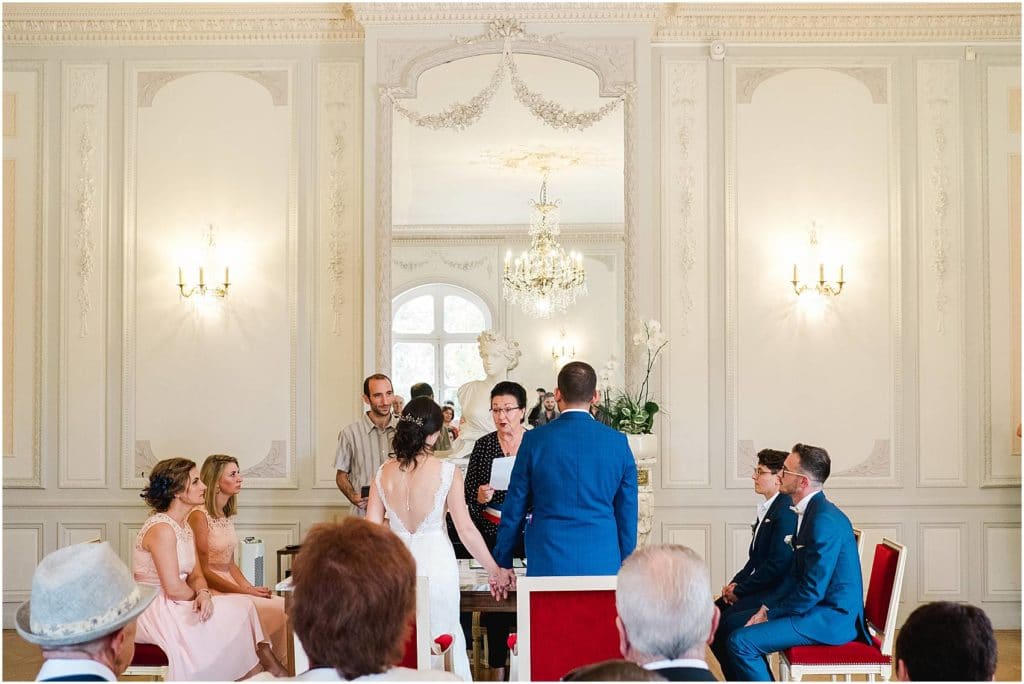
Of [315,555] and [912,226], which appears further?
[912,226]

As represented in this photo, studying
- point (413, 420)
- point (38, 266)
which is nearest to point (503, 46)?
point (413, 420)

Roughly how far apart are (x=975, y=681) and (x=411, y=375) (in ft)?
14.2

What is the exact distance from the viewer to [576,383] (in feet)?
11.7

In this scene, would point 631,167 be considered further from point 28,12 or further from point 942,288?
point 28,12

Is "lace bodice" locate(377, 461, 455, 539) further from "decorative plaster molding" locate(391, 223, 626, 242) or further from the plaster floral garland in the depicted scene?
the plaster floral garland

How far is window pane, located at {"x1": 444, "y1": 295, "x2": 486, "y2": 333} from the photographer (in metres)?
5.89

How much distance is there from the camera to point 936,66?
610 centimetres

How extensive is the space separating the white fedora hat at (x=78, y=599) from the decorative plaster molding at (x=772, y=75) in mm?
5055

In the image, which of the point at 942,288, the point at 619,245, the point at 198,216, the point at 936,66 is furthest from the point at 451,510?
the point at 936,66

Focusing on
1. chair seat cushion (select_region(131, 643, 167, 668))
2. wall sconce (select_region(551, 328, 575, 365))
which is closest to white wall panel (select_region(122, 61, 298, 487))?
wall sconce (select_region(551, 328, 575, 365))

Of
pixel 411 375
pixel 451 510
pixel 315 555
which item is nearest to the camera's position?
pixel 315 555

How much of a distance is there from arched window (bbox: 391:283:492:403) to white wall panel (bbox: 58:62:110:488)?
194 centimetres

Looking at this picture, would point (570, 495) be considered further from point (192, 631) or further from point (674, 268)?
point (674, 268)

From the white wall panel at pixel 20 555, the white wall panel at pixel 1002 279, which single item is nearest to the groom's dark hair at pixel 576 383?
the white wall panel at pixel 1002 279
